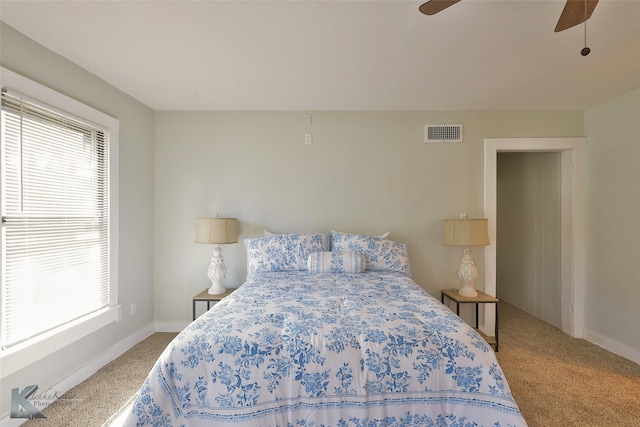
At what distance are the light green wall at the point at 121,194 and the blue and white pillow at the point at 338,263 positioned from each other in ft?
5.76

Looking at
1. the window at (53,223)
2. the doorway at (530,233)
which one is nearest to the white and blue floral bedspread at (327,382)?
the window at (53,223)

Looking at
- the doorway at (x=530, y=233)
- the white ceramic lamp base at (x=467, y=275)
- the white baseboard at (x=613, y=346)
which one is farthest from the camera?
the doorway at (x=530, y=233)

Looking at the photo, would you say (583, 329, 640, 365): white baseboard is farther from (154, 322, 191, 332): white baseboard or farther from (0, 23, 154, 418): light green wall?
(0, 23, 154, 418): light green wall

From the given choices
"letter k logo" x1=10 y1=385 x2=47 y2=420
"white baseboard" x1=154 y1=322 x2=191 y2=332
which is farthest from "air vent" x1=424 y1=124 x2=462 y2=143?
"letter k logo" x1=10 y1=385 x2=47 y2=420

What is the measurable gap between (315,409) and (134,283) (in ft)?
7.76

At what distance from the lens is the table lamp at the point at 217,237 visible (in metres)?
2.61

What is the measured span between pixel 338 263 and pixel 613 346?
2693mm

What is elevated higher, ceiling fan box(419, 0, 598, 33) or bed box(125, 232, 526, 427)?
ceiling fan box(419, 0, 598, 33)

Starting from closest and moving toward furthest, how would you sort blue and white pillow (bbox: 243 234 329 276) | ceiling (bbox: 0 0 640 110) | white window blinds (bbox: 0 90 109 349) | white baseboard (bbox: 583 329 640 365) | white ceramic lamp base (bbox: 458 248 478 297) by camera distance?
ceiling (bbox: 0 0 640 110) → white window blinds (bbox: 0 90 109 349) → white baseboard (bbox: 583 329 640 365) → blue and white pillow (bbox: 243 234 329 276) → white ceramic lamp base (bbox: 458 248 478 297)

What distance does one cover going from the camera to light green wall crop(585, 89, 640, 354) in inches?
95.4

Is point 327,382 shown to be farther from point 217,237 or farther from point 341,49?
point 341,49

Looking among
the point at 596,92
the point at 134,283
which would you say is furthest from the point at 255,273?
the point at 596,92

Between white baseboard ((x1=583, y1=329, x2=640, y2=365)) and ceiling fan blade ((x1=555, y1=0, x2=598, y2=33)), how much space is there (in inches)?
111

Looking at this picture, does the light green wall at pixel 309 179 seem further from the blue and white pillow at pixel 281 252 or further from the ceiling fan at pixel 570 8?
the ceiling fan at pixel 570 8
